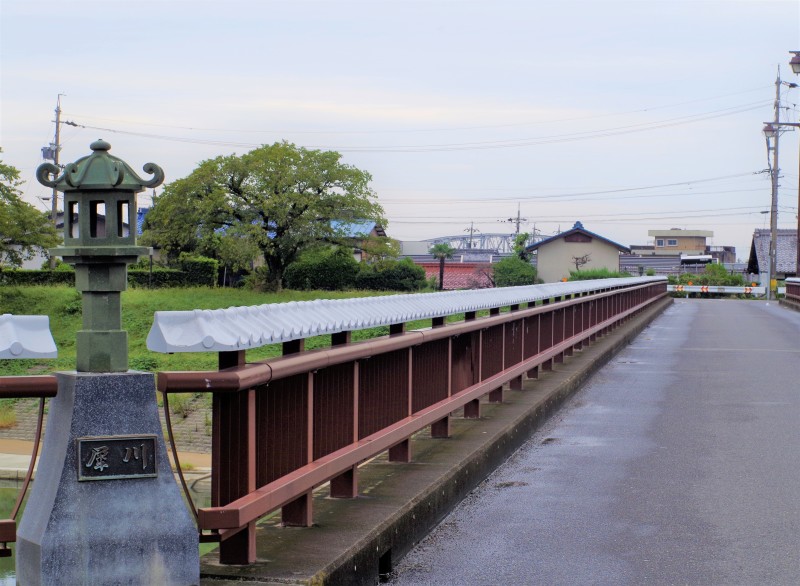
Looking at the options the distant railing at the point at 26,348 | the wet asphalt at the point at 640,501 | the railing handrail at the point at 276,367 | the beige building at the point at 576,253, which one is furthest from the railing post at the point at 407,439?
the beige building at the point at 576,253

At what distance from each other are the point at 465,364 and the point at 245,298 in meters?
48.3

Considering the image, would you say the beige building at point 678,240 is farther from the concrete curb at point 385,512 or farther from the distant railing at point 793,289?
the concrete curb at point 385,512

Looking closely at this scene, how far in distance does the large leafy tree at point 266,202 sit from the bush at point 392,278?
4960mm

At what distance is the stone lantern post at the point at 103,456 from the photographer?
153 inches

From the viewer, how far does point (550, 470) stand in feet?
28.3

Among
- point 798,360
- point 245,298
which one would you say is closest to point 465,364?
point 798,360

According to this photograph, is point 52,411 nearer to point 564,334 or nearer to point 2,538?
point 2,538

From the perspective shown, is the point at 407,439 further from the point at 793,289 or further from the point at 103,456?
the point at 793,289

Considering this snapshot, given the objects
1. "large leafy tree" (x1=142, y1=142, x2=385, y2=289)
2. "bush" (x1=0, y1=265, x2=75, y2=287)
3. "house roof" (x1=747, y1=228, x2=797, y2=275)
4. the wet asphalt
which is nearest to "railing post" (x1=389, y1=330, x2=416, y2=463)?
the wet asphalt

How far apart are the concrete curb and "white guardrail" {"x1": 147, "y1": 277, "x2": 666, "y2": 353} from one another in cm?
93

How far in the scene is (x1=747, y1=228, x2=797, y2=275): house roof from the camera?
91.1m

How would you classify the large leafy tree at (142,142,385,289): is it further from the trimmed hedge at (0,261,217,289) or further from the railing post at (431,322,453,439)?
the railing post at (431,322,453,439)

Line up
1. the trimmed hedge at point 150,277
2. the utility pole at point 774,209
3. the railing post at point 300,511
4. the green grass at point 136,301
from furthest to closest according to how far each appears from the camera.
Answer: the utility pole at point 774,209 → the trimmed hedge at point 150,277 → the green grass at point 136,301 → the railing post at point 300,511

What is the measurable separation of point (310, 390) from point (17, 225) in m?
50.3
